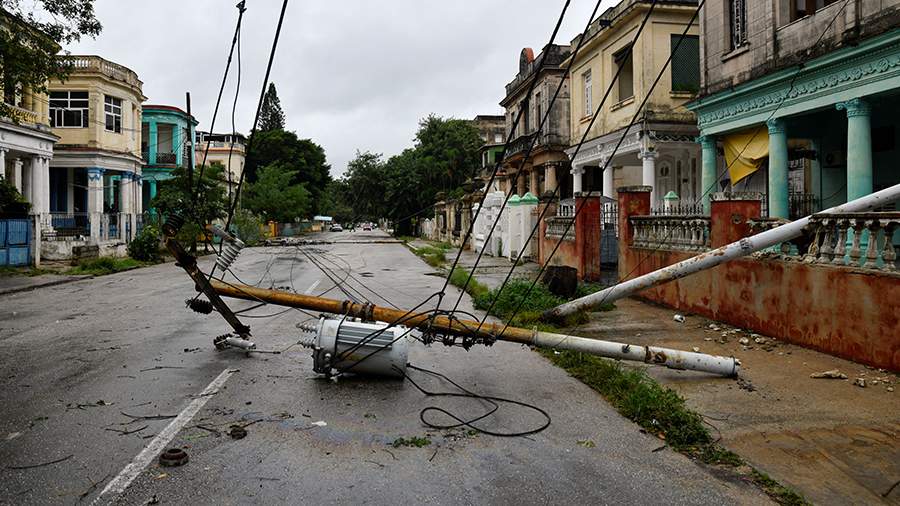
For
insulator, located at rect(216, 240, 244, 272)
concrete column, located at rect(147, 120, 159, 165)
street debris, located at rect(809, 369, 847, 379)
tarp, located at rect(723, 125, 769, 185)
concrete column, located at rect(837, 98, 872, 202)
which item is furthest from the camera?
concrete column, located at rect(147, 120, 159, 165)

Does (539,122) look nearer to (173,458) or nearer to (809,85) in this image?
(809,85)

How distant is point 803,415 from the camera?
539 cm

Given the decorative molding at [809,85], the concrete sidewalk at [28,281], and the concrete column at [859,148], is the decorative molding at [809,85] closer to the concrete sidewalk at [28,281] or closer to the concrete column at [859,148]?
the concrete column at [859,148]

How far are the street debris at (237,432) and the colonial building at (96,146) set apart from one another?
84.4 ft

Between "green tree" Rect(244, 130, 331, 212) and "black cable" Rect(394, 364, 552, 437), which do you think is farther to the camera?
"green tree" Rect(244, 130, 331, 212)

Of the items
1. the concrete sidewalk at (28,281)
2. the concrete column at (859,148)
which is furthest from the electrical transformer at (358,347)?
the concrete sidewalk at (28,281)

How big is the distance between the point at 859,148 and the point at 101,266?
22.6m

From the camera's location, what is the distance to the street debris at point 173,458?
4.18 metres

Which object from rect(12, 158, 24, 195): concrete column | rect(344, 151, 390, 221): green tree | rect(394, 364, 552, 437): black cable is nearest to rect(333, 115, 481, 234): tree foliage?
rect(344, 151, 390, 221): green tree

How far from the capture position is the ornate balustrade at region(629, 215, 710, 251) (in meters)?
10.5

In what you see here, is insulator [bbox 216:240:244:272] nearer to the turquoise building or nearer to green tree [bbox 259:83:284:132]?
the turquoise building

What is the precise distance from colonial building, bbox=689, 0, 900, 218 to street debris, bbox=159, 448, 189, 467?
11.0m

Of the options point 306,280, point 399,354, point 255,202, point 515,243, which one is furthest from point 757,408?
point 255,202

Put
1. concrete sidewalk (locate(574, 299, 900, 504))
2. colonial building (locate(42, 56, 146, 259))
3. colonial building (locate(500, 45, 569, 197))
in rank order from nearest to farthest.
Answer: concrete sidewalk (locate(574, 299, 900, 504))
colonial building (locate(500, 45, 569, 197))
colonial building (locate(42, 56, 146, 259))
